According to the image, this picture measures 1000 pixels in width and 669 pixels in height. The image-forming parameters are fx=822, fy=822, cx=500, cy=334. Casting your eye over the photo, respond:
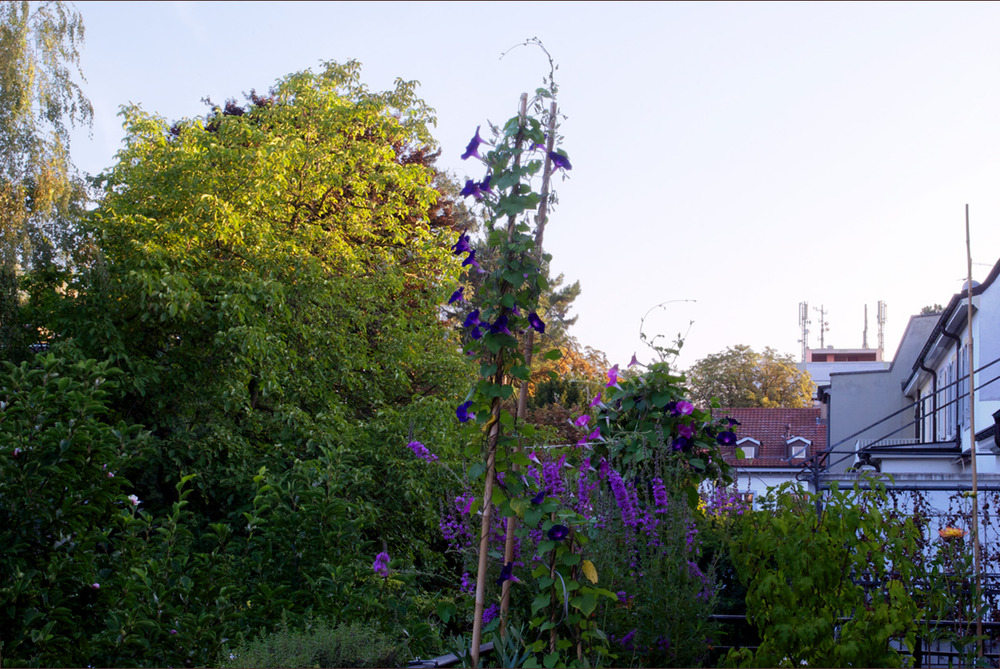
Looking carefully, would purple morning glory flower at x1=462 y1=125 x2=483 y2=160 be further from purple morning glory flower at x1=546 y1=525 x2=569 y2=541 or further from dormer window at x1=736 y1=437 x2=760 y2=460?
dormer window at x1=736 y1=437 x2=760 y2=460

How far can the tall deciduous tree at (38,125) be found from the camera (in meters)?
9.08

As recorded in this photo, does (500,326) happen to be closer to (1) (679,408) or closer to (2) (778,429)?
(1) (679,408)

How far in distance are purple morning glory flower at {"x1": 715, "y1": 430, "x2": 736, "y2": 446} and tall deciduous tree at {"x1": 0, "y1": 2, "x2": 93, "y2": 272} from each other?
7.64 m

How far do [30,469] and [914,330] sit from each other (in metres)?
21.7

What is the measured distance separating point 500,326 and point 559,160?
69 cm

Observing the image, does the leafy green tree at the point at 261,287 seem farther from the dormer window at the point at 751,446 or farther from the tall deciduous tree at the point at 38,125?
the dormer window at the point at 751,446

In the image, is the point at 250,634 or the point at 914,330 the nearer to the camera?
the point at 250,634

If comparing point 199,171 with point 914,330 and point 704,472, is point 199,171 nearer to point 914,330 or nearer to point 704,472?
point 704,472

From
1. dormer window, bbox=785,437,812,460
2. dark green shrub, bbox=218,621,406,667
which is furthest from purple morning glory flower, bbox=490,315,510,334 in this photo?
dormer window, bbox=785,437,812,460

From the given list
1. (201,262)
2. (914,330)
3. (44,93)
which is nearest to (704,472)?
(201,262)

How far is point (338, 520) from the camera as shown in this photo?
3896mm

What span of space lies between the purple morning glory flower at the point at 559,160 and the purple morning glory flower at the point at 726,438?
2082 mm

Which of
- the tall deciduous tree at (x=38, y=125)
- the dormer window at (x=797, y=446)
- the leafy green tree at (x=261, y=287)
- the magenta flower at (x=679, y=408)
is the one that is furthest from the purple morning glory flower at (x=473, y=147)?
the dormer window at (x=797, y=446)

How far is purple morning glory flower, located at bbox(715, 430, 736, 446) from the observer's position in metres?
4.44
